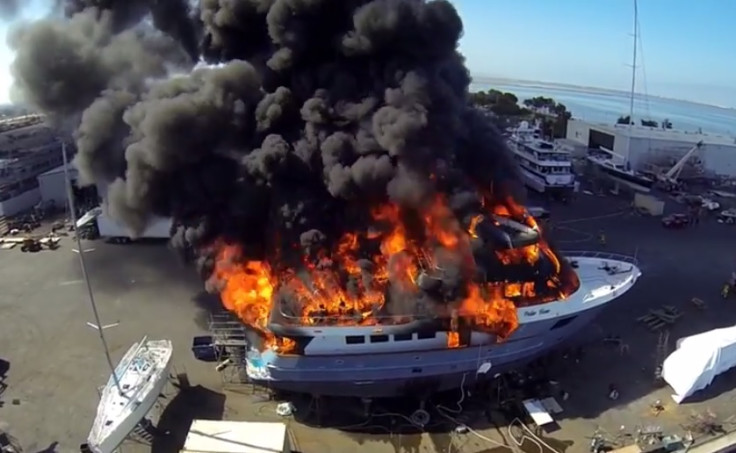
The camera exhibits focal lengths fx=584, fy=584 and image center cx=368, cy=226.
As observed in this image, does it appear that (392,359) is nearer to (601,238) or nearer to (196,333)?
(196,333)

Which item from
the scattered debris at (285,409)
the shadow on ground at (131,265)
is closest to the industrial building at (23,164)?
the shadow on ground at (131,265)

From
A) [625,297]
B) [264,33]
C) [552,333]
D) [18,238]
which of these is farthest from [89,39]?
[625,297]

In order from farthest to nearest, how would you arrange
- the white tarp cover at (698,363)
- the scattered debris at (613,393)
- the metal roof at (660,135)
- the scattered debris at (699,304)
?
the metal roof at (660,135)
the scattered debris at (699,304)
the scattered debris at (613,393)
the white tarp cover at (698,363)

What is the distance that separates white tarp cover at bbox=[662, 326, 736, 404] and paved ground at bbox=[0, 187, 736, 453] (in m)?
0.46

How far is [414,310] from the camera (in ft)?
58.9

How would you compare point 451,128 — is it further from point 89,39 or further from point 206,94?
point 89,39

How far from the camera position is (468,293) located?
1808 centimetres

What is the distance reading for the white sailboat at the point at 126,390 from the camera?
15.9m

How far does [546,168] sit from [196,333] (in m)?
26.5

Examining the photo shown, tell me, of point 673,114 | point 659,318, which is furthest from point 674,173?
point 673,114

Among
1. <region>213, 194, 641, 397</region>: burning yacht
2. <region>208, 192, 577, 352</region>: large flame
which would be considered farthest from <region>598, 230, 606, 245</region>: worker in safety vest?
<region>213, 194, 641, 397</region>: burning yacht

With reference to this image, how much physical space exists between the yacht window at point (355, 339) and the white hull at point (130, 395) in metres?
5.99

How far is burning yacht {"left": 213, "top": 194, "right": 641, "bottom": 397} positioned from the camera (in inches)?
704

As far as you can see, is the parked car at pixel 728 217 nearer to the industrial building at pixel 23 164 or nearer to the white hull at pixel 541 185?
the white hull at pixel 541 185
